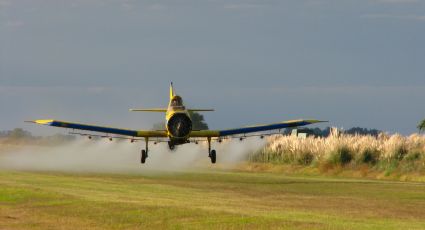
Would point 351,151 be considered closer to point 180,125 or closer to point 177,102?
point 177,102

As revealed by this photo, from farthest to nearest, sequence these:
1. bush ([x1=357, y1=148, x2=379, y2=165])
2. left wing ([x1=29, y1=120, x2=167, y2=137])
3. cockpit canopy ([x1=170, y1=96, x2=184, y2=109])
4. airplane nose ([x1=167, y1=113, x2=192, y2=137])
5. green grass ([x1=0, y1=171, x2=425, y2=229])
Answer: bush ([x1=357, y1=148, x2=379, y2=165]) → left wing ([x1=29, y1=120, x2=167, y2=137]) → cockpit canopy ([x1=170, y1=96, x2=184, y2=109]) → airplane nose ([x1=167, y1=113, x2=192, y2=137]) → green grass ([x1=0, y1=171, x2=425, y2=229])

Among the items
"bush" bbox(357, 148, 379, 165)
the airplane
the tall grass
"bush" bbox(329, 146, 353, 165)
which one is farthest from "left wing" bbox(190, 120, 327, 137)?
"bush" bbox(329, 146, 353, 165)

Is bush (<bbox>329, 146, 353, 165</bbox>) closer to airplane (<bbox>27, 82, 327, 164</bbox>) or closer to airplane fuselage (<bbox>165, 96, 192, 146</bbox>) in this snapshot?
airplane (<bbox>27, 82, 327, 164</bbox>)

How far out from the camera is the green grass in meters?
29.8

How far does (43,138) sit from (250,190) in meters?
70.5

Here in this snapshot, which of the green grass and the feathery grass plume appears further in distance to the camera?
the feathery grass plume

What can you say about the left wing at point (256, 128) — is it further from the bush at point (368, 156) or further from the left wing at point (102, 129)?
the bush at point (368, 156)

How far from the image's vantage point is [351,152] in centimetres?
6109

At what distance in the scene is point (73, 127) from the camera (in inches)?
1901

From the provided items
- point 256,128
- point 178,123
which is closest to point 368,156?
point 256,128

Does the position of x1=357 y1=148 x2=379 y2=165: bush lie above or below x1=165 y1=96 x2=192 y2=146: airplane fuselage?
below

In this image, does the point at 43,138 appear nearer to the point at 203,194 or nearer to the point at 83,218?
the point at 203,194

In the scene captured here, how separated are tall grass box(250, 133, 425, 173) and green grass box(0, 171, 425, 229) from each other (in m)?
5.45

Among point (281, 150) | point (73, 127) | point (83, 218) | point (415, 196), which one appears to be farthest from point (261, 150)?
point (83, 218)
